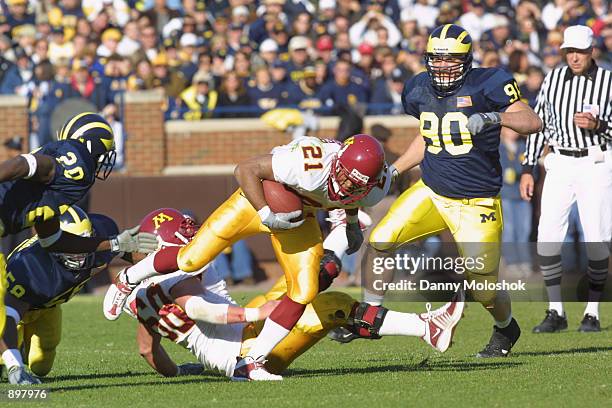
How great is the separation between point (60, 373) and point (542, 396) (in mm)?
3151

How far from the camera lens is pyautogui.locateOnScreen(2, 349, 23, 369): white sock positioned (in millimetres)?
6730

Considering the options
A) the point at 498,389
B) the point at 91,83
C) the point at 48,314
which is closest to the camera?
the point at 498,389

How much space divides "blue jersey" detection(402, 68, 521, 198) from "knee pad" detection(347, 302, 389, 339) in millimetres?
1163

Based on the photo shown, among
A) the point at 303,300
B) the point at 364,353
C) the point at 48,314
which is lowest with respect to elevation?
the point at 364,353

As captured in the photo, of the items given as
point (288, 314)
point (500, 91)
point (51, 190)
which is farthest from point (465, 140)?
point (51, 190)

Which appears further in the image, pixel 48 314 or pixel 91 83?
pixel 91 83

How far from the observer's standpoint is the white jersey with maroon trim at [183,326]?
7191 mm

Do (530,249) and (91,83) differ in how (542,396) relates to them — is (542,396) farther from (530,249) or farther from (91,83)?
(91,83)

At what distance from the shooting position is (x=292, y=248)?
7.07m

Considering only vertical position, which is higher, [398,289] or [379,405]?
[379,405]

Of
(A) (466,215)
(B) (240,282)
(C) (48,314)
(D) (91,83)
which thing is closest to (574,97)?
(A) (466,215)

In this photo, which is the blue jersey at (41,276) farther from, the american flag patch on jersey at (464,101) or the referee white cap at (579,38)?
the referee white cap at (579,38)

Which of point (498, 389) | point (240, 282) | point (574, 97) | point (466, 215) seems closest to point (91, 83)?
point (240, 282)

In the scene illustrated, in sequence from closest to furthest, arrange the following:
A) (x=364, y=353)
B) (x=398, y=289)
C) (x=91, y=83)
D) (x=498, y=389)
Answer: (x=498, y=389) → (x=364, y=353) → (x=398, y=289) → (x=91, y=83)
